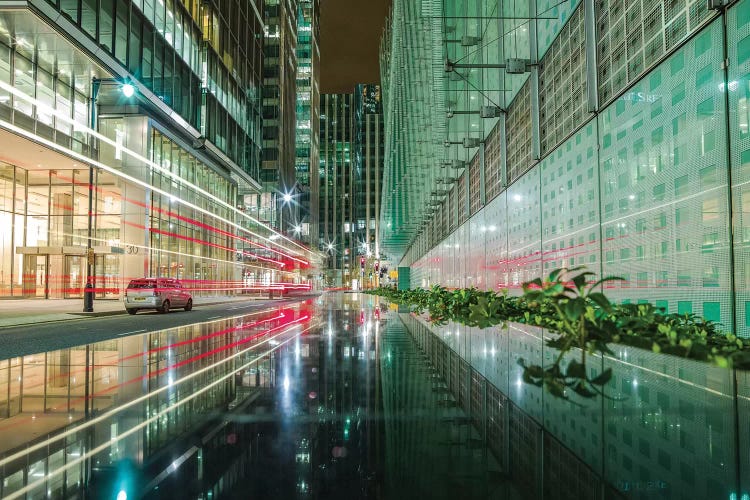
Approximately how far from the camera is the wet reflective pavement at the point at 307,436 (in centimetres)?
249

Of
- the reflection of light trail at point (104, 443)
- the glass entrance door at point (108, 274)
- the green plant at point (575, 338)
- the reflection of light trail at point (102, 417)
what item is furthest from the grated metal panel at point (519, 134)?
the glass entrance door at point (108, 274)

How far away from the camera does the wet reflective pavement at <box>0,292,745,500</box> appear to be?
2.49m

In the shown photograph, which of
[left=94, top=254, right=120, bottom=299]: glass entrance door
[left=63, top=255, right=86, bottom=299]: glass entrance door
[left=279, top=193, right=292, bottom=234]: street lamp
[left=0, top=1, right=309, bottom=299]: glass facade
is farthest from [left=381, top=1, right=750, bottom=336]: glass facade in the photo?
[left=279, top=193, right=292, bottom=234]: street lamp

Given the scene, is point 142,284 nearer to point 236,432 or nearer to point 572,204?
point 572,204

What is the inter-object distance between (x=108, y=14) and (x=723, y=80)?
2756 cm

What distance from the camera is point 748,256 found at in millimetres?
7387

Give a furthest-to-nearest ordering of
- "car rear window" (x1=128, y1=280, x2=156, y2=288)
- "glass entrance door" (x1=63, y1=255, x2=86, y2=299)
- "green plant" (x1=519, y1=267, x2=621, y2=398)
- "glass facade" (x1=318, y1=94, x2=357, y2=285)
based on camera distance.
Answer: "glass facade" (x1=318, y1=94, x2=357, y2=285) → "glass entrance door" (x1=63, y1=255, x2=86, y2=299) → "car rear window" (x1=128, y1=280, x2=156, y2=288) → "green plant" (x1=519, y1=267, x2=621, y2=398)

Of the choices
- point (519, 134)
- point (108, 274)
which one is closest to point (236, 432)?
point (519, 134)

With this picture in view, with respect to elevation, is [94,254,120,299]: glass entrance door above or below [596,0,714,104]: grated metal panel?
below

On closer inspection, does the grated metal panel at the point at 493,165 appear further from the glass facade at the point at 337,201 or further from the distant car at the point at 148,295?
the glass facade at the point at 337,201

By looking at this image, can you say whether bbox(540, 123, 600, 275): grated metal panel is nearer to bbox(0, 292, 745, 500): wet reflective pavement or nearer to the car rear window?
bbox(0, 292, 745, 500): wet reflective pavement

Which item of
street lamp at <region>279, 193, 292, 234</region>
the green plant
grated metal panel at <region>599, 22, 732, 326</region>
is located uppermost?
street lamp at <region>279, 193, 292, 234</region>

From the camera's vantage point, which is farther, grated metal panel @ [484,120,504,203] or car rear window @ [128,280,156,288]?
car rear window @ [128,280,156,288]

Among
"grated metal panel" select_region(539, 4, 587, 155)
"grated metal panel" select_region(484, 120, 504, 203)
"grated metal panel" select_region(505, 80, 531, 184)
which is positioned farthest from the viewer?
"grated metal panel" select_region(484, 120, 504, 203)
